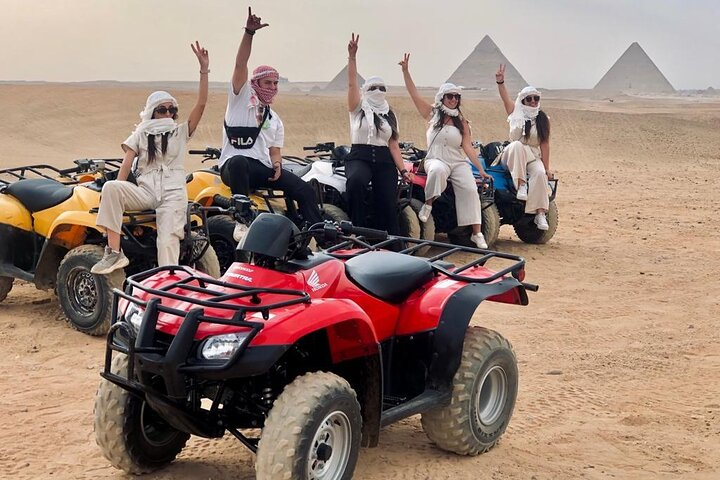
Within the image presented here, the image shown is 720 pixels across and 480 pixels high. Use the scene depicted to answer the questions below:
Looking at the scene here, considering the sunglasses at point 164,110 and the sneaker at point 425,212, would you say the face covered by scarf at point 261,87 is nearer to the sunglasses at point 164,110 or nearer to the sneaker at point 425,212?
the sunglasses at point 164,110

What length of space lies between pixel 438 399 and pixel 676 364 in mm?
3061

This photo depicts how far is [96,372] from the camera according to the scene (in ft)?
22.4

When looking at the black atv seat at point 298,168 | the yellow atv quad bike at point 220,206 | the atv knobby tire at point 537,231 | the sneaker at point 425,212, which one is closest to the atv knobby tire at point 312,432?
the yellow atv quad bike at point 220,206

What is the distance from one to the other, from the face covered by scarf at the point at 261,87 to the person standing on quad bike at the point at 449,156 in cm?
267

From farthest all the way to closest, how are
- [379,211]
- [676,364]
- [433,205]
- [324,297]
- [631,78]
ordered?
[631,78] < [433,205] < [379,211] < [676,364] < [324,297]

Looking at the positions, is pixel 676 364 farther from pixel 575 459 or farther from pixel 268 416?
pixel 268 416

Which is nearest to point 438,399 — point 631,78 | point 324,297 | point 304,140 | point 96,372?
point 324,297

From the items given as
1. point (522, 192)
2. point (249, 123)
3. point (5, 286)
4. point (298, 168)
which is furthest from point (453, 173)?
point (5, 286)

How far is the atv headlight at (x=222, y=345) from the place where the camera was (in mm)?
3994

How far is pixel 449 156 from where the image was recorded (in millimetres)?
11609

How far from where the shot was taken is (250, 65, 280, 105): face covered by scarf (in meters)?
9.16

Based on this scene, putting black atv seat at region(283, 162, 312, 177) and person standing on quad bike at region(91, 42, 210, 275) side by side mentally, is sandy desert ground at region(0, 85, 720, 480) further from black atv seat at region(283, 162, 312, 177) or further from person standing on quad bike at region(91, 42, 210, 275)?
black atv seat at region(283, 162, 312, 177)

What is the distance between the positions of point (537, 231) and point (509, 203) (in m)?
0.74

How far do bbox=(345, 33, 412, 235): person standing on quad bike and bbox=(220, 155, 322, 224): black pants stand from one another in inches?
46.8
